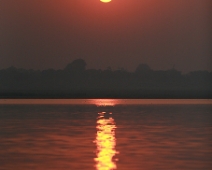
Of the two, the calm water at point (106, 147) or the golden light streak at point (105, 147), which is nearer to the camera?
the golden light streak at point (105, 147)

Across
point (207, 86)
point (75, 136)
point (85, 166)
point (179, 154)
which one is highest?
point (207, 86)

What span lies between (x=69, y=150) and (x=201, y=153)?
3235 millimetres

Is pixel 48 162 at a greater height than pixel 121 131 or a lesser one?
lesser

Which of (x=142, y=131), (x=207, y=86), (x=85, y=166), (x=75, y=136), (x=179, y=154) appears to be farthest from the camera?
(x=207, y=86)

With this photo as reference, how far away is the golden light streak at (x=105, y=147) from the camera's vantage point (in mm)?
13086

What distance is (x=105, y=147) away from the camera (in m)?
16.5

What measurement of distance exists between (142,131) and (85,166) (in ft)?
27.9

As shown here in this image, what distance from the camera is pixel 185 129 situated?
72.7ft

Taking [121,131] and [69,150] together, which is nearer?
[69,150]

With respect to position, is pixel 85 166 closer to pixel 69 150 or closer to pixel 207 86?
pixel 69 150

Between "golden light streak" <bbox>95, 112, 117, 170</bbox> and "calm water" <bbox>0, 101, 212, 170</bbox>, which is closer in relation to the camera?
"golden light streak" <bbox>95, 112, 117, 170</bbox>

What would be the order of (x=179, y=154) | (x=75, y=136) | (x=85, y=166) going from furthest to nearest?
(x=75, y=136)
(x=179, y=154)
(x=85, y=166)

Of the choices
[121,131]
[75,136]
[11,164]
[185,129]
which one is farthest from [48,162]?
[185,129]

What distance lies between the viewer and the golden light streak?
42.9ft
